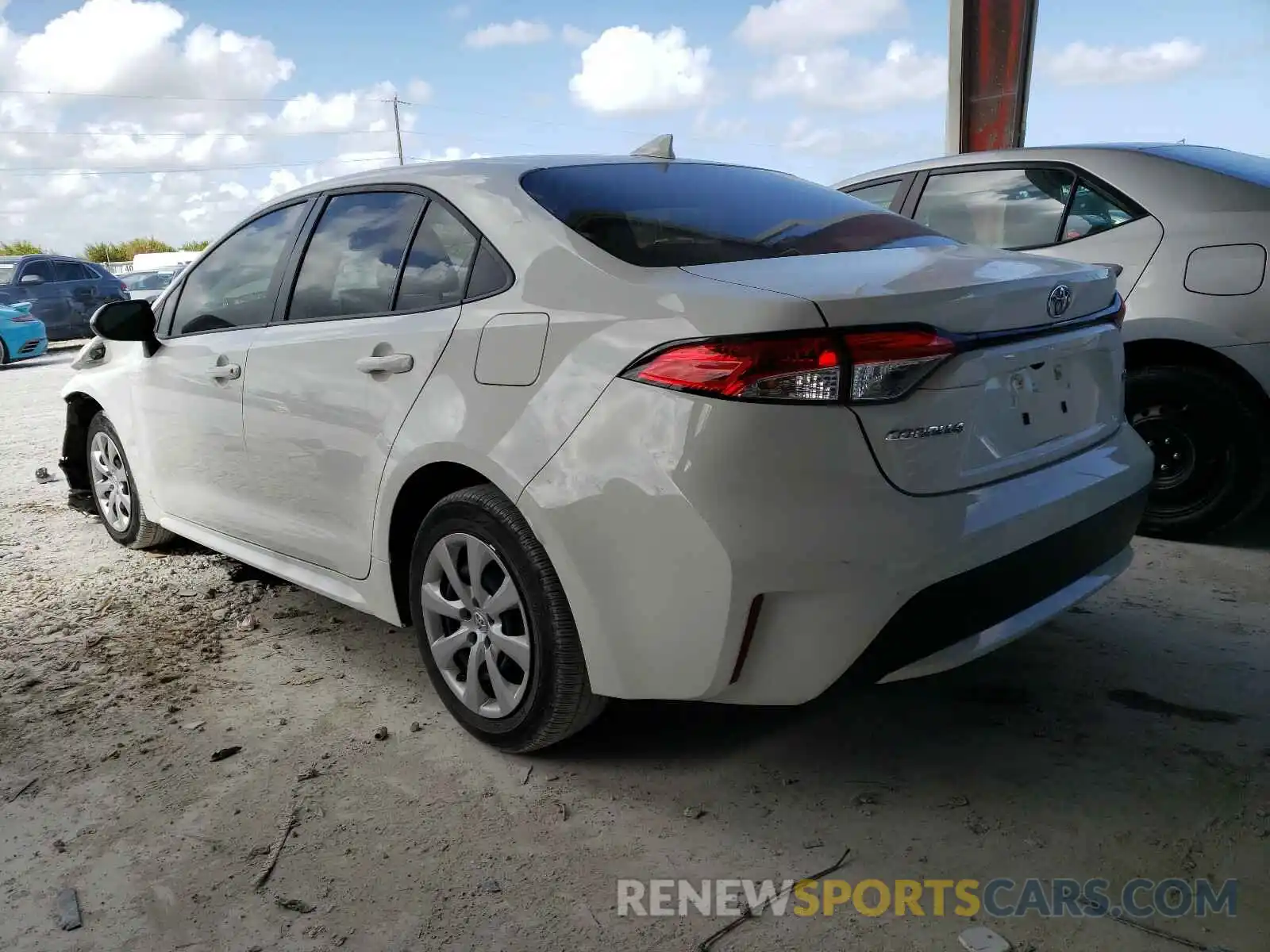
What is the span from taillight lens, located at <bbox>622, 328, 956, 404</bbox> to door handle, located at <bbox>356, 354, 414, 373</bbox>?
3.10 feet

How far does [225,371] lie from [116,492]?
1663 mm

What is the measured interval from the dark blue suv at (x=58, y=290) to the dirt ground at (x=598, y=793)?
51.6 feet

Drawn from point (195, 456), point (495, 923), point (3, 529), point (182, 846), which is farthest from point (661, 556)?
point (3, 529)

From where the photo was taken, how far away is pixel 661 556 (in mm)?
2186

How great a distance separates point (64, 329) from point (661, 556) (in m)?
18.2

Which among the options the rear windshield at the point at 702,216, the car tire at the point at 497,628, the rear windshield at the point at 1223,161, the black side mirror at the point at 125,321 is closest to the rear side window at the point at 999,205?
the rear windshield at the point at 1223,161

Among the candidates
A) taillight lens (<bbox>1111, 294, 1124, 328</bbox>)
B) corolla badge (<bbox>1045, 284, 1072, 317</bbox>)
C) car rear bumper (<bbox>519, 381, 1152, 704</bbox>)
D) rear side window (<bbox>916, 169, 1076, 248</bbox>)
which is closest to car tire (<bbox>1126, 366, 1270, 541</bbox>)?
rear side window (<bbox>916, 169, 1076, 248</bbox>)

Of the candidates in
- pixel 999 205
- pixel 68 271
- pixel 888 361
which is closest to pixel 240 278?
pixel 888 361

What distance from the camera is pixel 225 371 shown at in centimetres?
354

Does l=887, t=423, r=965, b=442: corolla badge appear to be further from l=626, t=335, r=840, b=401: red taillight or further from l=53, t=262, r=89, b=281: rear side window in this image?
l=53, t=262, r=89, b=281: rear side window

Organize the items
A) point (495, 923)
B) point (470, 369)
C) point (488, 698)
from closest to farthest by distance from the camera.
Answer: point (495, 923) → point (470, 369) → point (488, 698)

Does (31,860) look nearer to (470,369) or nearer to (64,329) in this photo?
(470,369)

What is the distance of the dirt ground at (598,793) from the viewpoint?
2125mm

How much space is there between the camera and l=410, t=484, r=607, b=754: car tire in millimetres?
2467
